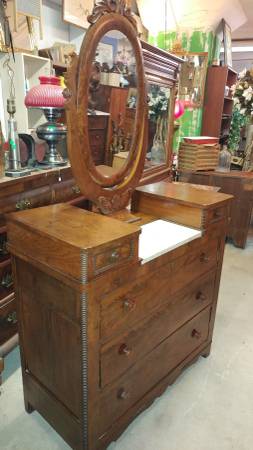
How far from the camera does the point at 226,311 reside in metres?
2.29

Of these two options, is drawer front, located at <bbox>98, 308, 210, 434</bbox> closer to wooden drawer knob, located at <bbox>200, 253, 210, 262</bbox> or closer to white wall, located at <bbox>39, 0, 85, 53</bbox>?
wooden drawer knob, located at <bbox>200, 253, 210, 262</bbox>

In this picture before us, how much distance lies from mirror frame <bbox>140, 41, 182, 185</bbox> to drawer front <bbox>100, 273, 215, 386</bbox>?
811 mm

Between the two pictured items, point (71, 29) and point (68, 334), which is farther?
point (71, 29)

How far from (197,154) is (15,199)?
7.13ft

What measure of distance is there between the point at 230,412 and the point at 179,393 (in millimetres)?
248

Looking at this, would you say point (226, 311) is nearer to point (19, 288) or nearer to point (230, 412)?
point (230, 412)

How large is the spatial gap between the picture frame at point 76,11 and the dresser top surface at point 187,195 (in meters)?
1.58

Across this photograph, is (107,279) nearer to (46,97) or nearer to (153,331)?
(153,331)

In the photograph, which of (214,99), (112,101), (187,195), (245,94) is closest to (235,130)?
(214,99)

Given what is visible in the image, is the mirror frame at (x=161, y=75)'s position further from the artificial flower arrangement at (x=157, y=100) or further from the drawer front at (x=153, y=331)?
the drawer front at (x=153, y=331)

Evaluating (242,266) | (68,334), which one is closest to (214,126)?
(242,266)

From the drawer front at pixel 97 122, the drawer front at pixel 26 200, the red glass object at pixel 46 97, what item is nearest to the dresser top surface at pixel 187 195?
the drawer front at pixel 97 122

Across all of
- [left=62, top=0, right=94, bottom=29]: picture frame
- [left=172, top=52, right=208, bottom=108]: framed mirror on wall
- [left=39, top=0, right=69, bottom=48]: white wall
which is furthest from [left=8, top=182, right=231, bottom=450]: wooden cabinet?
[left=172, top=52, right=208, bottom=108]: framed mirror on wall

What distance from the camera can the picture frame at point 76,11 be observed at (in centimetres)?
231
